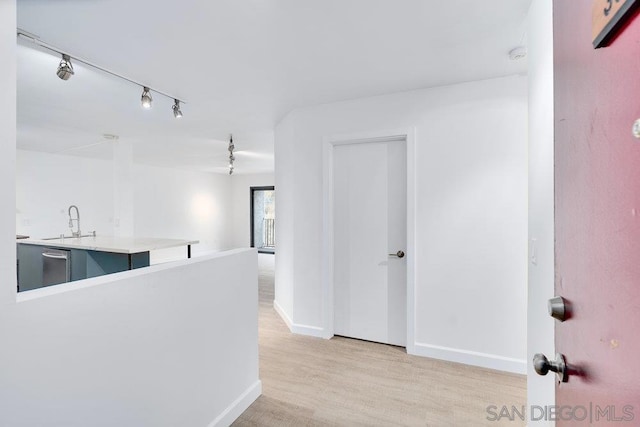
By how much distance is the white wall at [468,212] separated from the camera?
2477mm

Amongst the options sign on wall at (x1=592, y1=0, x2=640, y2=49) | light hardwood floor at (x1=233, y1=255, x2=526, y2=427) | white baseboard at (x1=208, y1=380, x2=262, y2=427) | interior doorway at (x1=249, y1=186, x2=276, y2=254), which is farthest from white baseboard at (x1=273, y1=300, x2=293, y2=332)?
interior doorway at (x1=249, y1=186, x2=276, y2=254)

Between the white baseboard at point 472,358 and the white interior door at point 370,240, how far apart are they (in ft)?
0.74

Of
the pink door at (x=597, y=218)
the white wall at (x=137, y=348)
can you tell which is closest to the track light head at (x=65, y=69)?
the white wall at (x=137, y=348)

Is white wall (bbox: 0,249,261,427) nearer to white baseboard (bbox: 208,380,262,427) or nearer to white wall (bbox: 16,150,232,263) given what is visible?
white baseboard (bbox: 208,380,262,427)

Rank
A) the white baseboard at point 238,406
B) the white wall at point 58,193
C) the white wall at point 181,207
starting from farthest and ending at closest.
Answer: the white wall at point 181,207, the white wall at point 58,193, the white baseboard at point 238,406

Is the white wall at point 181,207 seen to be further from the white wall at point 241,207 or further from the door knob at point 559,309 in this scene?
the door knob at point 559,309

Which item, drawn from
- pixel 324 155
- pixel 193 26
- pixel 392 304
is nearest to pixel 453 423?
pixel 392 304

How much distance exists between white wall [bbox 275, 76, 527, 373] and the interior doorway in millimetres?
6624

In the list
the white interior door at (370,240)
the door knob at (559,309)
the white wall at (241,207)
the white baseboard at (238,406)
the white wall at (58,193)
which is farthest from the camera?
the white wall at (241,207)

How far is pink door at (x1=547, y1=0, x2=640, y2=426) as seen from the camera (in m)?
0.47

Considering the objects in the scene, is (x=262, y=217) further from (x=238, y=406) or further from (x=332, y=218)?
(x=238, y=406)

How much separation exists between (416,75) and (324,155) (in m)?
1.10

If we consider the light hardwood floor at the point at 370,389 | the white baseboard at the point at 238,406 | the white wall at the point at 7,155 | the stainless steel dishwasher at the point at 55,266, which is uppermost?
the white wall at the point at 7,155

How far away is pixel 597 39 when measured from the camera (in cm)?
55
